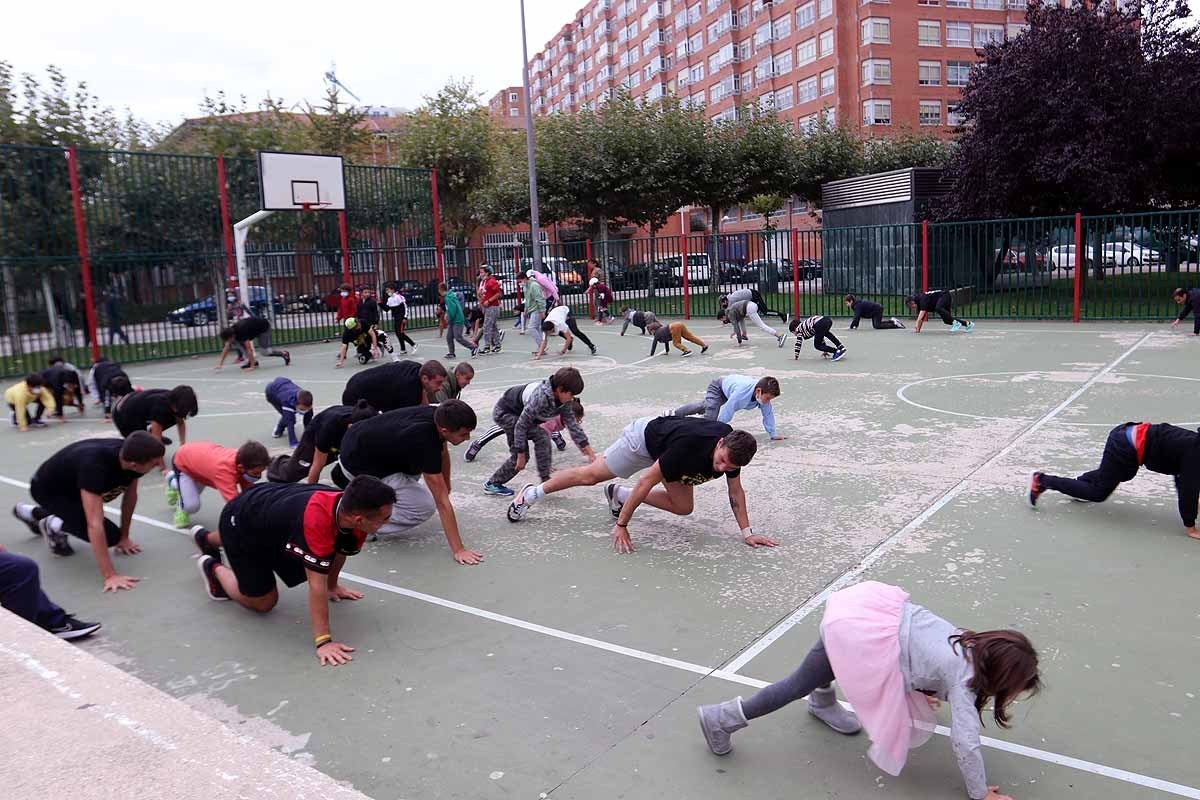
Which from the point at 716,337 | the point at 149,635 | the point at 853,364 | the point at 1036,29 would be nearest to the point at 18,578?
the point at 149,635

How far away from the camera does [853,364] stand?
586 inches

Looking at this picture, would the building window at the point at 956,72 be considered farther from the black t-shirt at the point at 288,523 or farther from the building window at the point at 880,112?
the black t-shirt at the point at 288,523

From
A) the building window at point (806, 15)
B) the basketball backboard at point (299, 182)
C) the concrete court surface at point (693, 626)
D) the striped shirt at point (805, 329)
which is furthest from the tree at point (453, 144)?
the building window at point (806, 15)

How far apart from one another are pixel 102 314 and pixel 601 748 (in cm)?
1953

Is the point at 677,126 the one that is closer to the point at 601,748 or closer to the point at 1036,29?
the point at 1036,29

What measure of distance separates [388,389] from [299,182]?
16.1 metres

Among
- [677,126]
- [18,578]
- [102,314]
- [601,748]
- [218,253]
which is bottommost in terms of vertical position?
[601,748]

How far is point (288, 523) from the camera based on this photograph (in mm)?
4855

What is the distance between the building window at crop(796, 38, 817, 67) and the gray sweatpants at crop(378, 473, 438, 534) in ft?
210

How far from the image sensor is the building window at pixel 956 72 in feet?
199

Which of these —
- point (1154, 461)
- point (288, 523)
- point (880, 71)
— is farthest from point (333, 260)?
point (880, 71)

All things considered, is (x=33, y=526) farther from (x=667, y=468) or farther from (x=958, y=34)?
(x=958, y=34)

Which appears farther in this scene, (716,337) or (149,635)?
(716,337)

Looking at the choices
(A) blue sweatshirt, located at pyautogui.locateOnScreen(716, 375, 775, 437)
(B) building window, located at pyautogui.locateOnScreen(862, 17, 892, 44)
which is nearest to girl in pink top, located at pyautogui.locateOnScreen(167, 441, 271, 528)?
(A) blue sweatshirt, located at pyautogui.locateOnScreen(716, 375, 775, 437)
